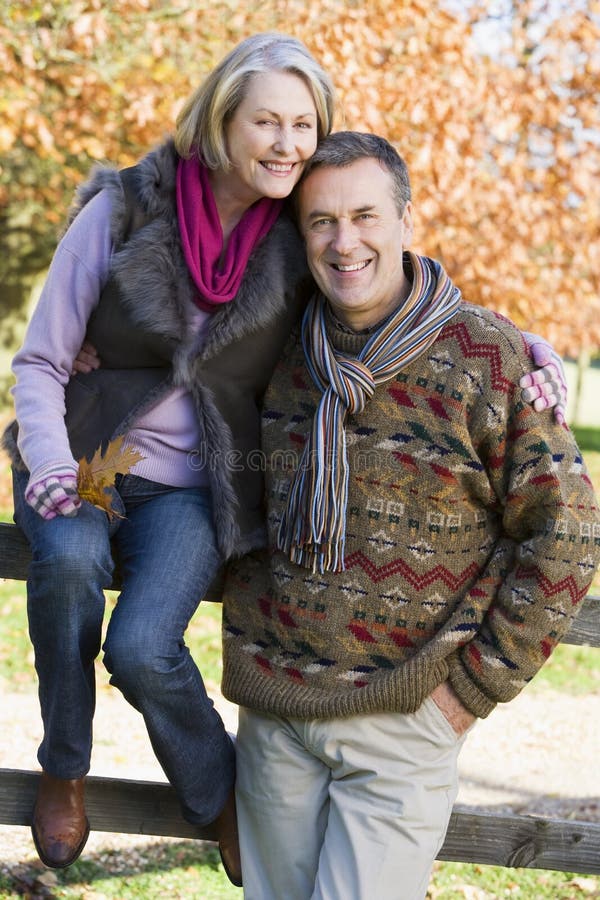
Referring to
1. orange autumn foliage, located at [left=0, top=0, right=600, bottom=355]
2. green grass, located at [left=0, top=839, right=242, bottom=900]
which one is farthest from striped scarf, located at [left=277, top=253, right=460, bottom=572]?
orange autumn foliage, located at [left=0, top=0, right=600, bottom=355]

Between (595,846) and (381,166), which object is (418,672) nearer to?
(595,846)

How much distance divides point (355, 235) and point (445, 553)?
864 mm

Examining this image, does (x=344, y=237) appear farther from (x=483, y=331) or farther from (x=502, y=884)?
(x=502, y=884)

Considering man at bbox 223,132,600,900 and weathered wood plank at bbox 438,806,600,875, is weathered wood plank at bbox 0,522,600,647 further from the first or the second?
weathered wood plank at bbox 438,806,600,875

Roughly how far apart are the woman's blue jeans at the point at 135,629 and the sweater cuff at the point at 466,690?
0.64 m

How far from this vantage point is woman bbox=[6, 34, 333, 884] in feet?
8.52

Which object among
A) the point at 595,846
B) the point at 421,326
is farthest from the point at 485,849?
the point at 421,326

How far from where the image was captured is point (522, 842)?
9.98ft

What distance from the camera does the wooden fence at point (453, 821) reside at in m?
2.86

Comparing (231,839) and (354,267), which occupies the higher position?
(354,267)

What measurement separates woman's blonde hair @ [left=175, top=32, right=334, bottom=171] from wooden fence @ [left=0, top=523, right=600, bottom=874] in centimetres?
115

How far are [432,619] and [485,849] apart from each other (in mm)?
810

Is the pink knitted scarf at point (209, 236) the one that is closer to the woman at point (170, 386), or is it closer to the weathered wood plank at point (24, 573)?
the woman at point (170, 386)
